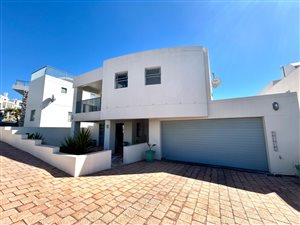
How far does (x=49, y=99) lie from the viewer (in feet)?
47.4

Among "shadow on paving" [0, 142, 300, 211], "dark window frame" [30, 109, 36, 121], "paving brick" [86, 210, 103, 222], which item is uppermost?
"dark window frame" [30, 109, 36, 121]

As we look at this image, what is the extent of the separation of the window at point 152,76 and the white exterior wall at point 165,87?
Answer: 309 millimetres

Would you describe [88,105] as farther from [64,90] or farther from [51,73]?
[51,73]

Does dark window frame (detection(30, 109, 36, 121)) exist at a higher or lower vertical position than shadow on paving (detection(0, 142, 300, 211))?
higher

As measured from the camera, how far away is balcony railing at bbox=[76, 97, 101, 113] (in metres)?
11.2

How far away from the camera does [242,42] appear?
7.77 metres

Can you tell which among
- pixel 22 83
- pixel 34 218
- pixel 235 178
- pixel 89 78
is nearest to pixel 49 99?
pixel 89 78

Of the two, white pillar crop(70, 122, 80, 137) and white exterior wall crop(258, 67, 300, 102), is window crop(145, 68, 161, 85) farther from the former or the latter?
white pillar crop(70, 122, 80, 137)

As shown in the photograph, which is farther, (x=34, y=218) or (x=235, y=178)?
(x=235, y=178)

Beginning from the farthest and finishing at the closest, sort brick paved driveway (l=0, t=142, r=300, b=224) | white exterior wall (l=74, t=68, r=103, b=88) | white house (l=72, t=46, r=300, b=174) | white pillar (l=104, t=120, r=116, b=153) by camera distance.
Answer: white exterior wall (l=74, t=68, r=103, b=88) < white pillar (l=104, t=120, r=116, b=153) < white house (l=72, t=46, r=300, b=174) < brick paved driveway (l=0, t=142, r=300, b=224)

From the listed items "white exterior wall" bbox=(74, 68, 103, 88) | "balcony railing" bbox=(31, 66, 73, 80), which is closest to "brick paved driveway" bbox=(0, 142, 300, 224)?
"white exterior wall" bbox=(74, 68, 103, 88)

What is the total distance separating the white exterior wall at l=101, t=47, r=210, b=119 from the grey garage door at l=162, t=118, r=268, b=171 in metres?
1.30

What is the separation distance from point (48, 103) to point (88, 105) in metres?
6.62

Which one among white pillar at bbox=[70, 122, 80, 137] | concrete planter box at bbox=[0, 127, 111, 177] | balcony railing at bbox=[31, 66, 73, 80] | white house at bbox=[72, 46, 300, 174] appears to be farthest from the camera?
balcony railing at bbox=[31, 66, 73, 80]
